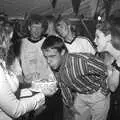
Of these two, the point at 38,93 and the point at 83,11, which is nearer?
the point at 38,93

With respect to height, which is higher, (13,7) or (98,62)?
(13,7)

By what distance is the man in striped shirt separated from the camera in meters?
2.08

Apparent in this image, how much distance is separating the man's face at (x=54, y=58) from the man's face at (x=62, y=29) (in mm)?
1102

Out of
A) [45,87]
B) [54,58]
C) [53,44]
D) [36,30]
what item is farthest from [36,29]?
[45,87]

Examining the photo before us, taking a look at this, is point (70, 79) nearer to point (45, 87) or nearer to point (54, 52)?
point (54, 52)

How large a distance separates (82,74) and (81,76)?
Result: 0.03m

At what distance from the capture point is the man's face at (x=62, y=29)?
3.28m

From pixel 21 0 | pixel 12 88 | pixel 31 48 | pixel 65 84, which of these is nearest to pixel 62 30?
pixel 31 48

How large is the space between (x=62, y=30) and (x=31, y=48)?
0.51 metres

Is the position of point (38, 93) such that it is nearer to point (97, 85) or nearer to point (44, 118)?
point (97, 85)

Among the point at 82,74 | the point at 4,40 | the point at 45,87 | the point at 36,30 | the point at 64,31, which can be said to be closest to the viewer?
the point at 4,40

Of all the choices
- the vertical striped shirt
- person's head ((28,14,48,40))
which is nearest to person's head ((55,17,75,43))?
person's head ((28,14,48,40))

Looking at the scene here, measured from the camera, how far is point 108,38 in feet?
7.37

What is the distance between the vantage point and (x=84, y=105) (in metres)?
2.39
